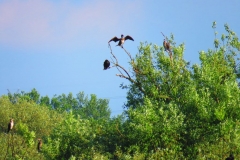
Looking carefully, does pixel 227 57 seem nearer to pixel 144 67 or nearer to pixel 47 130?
pixel 144 67

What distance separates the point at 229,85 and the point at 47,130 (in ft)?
188

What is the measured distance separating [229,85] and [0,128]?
196ft

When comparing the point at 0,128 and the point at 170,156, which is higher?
the point at 0,128

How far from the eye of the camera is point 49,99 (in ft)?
477

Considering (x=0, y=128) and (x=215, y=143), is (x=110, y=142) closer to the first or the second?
(x=215, y=143)

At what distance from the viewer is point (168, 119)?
1257 inches

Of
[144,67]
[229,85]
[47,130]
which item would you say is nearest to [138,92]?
[144,67]

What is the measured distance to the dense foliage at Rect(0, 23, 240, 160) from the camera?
102 ft

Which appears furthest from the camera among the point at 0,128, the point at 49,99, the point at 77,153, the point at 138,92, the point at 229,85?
the point at 49,99

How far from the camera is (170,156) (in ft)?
98.0

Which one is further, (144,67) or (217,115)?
(144,67)

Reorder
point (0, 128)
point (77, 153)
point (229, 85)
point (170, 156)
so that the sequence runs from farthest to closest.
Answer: point (0, 128), point (77, 153), point (229, 85), point (170, 156)

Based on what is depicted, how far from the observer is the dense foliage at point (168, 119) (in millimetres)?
30953

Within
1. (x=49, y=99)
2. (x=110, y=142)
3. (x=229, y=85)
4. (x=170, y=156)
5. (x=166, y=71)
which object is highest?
(x=49, y=99)
